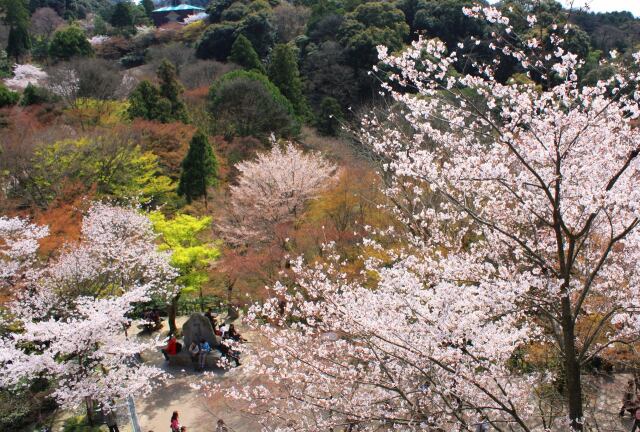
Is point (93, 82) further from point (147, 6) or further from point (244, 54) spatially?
point (147, 6)

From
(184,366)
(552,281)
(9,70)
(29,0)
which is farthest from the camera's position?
(29,0)

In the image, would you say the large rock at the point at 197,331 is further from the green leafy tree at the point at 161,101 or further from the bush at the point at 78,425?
the green leafy tree at the point at 161,101

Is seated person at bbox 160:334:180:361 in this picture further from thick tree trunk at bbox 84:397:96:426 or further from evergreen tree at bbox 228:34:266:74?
evergreen tree at bbox 228:34:266:74

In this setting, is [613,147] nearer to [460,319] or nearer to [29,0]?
[460,319]

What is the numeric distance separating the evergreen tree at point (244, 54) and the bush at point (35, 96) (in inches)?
551

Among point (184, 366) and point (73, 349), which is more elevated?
point (73, 349)

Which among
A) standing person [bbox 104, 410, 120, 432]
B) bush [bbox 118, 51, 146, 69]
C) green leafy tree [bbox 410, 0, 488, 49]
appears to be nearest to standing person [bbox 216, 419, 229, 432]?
standing person [bbox 104, 410, 120, 432]

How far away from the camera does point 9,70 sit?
1454 inches

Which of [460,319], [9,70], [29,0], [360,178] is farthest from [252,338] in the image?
[29,0]

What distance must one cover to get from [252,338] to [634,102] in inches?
422

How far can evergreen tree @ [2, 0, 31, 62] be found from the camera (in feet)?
131

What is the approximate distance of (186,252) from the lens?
1316 centimetres

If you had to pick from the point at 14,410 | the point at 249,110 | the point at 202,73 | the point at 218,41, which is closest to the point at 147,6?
the point at 218,41

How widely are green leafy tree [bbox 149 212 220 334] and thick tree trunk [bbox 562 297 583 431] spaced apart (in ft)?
33.8
